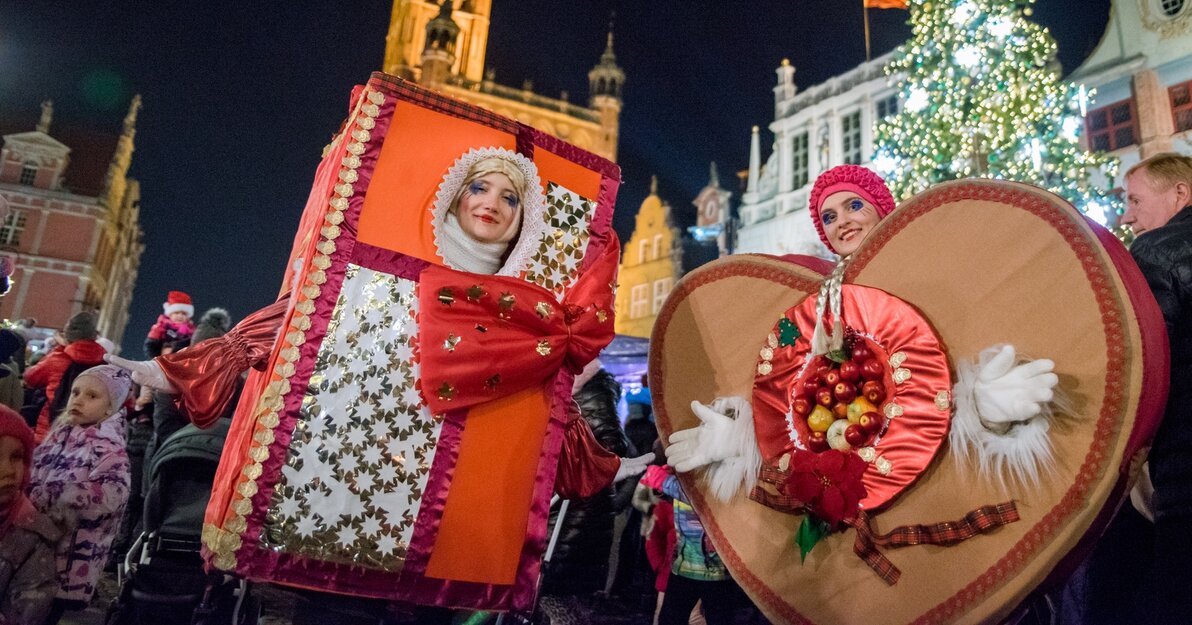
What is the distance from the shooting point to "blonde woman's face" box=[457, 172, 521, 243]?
256cm

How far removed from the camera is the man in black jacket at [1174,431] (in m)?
2.08

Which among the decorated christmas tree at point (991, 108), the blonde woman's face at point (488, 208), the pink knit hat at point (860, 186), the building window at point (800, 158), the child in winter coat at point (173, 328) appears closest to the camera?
the blonde woman's face at point (488, 208)

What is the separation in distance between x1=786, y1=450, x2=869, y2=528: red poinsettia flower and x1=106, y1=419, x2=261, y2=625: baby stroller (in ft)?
8.86

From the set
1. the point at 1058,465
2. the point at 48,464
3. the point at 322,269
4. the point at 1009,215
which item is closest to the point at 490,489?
the point at 322,269

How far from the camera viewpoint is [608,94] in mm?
42656

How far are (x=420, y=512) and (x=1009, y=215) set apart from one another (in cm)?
216

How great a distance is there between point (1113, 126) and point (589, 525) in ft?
66.2

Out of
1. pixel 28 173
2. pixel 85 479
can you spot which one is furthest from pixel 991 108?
pixel 28 173

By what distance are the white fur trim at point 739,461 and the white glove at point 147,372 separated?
2.00 metres

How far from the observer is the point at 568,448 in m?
2.59

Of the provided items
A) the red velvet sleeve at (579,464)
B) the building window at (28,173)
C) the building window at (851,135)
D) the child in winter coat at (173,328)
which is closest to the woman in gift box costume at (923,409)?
the red velvet sleeve at (579,464)

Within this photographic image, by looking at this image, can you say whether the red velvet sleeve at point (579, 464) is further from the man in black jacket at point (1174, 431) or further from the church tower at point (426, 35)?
the church tower at point (426, 35)

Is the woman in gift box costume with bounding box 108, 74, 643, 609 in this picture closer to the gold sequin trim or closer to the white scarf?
the white scarf

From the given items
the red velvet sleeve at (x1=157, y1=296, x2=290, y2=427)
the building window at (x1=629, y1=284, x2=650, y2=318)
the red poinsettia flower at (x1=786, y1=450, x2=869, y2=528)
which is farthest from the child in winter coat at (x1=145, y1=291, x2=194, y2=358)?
the building window at (x1=629, y1=284, x2=650, y2=318)
